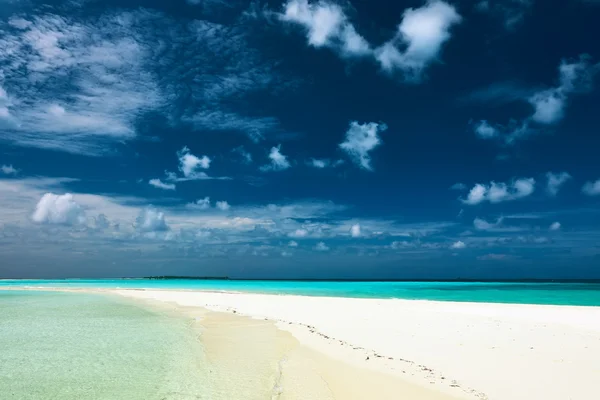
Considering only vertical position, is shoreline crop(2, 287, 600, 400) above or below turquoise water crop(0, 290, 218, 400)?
above

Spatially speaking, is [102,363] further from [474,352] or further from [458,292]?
[458,292]

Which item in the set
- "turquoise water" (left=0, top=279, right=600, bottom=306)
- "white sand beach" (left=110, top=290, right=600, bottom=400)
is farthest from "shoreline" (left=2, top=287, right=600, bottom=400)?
"turquoise water" (left=0, top=279, right=600, bottom=306)

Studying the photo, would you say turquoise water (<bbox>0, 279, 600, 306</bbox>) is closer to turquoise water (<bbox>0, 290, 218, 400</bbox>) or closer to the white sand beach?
the white sand beach


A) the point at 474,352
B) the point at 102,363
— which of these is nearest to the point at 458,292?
the point at 474,352

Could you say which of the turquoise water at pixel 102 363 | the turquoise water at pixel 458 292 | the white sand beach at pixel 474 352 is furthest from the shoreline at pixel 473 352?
the turquoise water at pixel 458 292

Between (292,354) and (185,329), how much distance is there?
28.9 ft

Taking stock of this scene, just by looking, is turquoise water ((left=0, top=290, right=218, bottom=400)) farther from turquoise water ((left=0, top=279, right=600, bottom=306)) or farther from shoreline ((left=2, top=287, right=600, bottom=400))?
turquoise water ((left=0, top=279, right=600, bottom=306))

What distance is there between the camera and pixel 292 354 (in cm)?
1354

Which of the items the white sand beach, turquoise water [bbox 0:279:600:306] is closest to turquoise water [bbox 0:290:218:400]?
the white sand beach

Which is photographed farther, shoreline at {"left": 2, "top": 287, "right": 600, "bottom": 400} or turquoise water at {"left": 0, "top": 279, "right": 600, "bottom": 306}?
turquoise water at {"left": 0, "top": 279, "right": 600, "bottom": 306}

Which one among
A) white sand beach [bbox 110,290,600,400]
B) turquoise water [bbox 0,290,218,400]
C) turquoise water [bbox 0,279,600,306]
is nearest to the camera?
white sand beach [bbox 110,290,600,400]

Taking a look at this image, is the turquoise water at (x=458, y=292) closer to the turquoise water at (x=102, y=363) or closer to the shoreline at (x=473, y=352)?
the shoreline at (x=473, y=352)

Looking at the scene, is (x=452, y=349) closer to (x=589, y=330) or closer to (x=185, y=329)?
(x=589, y=330)

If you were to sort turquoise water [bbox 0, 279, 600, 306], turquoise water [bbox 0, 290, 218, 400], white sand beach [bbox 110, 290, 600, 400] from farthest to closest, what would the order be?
turquoise water [bbox 0, 279, 600, 306] < turquoise water [bbox 0, 290, 218, 400] < white sand beach [bbox 110, 290, 600, 400]
